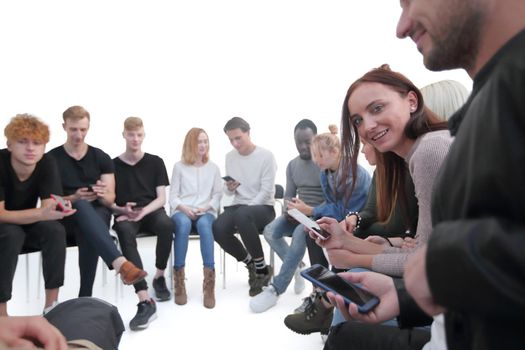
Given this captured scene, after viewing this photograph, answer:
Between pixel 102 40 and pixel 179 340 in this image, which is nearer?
pixel 179 340

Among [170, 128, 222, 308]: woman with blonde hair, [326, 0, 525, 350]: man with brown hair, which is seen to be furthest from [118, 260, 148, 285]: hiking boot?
[326, 0, 525, 350]: man with brown hair

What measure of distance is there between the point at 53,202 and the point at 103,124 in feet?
6.14

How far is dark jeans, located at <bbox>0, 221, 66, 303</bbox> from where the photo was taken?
1979mm

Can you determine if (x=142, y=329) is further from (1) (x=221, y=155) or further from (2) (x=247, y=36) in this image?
(2) (x=247, y=36)

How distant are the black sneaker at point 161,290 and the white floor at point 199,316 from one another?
5cm

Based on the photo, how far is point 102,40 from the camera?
3854 mm

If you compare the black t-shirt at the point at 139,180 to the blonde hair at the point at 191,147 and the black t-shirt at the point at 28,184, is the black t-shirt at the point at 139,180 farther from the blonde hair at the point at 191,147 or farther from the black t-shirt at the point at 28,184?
the black t-shirt at the point at 28,184

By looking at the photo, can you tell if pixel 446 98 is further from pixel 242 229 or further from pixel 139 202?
pixel 139 202

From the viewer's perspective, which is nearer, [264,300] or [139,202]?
[264,300]

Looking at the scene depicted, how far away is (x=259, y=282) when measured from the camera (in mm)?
2596

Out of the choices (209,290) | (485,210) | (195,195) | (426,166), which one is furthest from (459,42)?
(195,195)

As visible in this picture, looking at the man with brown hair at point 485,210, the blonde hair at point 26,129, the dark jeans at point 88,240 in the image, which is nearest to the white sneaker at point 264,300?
the dark jeans at point 88,240

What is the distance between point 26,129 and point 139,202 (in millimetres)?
885

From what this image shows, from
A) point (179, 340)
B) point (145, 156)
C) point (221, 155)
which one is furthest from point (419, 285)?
point (221, 155)
